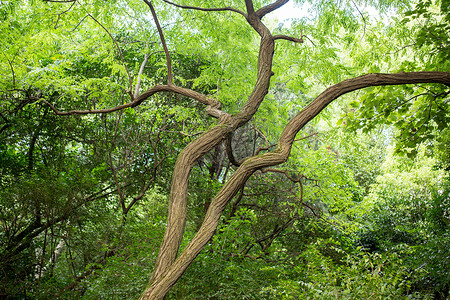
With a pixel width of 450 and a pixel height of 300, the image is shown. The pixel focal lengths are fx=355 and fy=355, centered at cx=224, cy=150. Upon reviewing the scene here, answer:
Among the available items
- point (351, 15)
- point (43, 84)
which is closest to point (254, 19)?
point (351, 15)

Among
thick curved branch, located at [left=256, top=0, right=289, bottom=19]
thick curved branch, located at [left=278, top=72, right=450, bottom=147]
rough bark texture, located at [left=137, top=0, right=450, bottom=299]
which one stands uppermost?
thick curved branch, located at [left=256, top=0, right=289, bottom=19]

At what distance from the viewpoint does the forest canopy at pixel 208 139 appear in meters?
2.96

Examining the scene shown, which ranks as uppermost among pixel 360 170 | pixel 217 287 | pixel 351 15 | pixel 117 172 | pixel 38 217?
pixel 360 170

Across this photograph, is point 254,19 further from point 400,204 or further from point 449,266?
point 400,204

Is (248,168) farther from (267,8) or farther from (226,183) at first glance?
(267,8)

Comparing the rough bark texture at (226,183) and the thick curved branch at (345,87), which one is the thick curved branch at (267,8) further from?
the thick curved branch at (345,87)

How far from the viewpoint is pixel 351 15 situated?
152 inches

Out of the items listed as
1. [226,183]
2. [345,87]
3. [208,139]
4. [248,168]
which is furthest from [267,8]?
[226,183]

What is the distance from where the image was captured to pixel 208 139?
2648 millimetres

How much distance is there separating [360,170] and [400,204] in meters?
3.79

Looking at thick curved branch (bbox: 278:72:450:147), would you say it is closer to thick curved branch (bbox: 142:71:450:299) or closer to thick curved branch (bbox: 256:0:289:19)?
thick curved branch (bbox: 142:71:450:299)

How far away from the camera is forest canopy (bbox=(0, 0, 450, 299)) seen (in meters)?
2.96

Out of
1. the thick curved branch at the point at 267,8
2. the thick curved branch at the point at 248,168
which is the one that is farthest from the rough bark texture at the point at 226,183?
the thick curved branch at the point at 267,8

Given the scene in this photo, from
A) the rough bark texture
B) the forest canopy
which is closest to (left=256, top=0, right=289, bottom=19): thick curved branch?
the forest canopy
